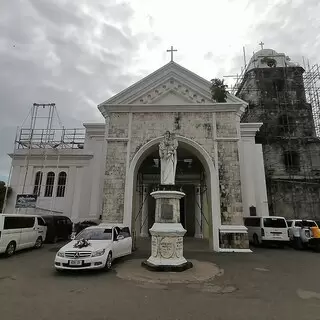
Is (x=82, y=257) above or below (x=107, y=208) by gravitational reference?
below

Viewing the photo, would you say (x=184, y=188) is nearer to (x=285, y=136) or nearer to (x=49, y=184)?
(x=285, y=136)

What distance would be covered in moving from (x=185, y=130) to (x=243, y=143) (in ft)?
20.6

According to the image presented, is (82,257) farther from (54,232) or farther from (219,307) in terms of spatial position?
(54,232)

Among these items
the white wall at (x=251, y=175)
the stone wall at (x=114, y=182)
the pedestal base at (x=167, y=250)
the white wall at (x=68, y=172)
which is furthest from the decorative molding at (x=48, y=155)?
the pedestal base at (x=167, y=250)

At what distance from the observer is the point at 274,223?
14891mm

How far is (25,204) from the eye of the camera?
17156 millimetres

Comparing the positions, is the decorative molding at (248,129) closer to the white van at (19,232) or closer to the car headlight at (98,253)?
the car headlight at (98,253)

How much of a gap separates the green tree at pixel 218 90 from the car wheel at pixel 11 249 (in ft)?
45.3

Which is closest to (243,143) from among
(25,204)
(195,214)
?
(195,214)

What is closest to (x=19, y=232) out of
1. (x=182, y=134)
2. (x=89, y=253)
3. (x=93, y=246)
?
(x=93, y=246)

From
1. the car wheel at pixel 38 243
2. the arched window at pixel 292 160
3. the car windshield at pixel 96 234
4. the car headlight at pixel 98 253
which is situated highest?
the arched window at pixel 292 160

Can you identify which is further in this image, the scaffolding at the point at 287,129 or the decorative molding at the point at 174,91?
the scaffolding at the point at 287,129

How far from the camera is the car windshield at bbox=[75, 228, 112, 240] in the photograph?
30.4ft

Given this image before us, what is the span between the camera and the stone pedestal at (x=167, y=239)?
8.47 m
